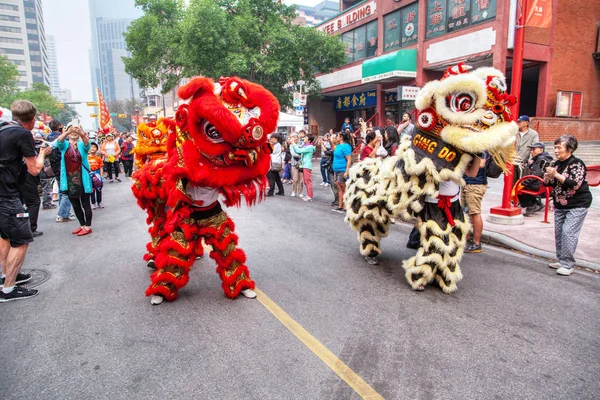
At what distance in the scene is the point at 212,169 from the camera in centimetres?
341

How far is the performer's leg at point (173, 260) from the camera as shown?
365 cm

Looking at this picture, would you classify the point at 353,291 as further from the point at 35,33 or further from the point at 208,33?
the point at 35,33

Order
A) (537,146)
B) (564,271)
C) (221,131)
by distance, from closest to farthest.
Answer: (221,131)
(564,271)
(537,146)

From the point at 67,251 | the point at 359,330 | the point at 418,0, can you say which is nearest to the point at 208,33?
the point at 418,0

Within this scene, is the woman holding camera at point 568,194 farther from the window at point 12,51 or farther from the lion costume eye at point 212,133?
the window at point 12,51

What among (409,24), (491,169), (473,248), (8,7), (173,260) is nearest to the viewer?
(173,260)

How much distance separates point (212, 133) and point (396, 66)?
53.8 ft

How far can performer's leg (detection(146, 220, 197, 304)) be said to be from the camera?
3650mm

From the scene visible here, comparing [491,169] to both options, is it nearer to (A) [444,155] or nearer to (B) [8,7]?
(A) [444,155]

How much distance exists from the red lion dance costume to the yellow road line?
1.53 feet

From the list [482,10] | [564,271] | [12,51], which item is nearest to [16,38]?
[12,51]

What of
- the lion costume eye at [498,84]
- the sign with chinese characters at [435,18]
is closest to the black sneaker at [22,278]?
the lion costume eye at [498,84]

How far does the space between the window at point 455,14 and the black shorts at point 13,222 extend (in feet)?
54.0

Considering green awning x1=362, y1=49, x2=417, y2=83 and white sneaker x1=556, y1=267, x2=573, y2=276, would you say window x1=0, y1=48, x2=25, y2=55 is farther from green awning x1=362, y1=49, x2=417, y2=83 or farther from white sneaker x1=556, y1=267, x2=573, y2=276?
white sneaker x1=556, y1=267, x2=573, y2=276
